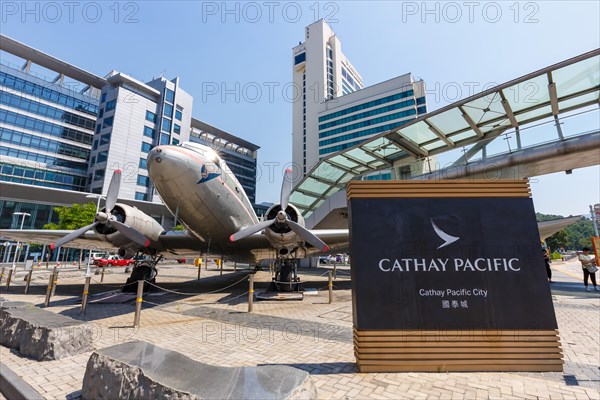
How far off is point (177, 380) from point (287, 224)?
9.35m

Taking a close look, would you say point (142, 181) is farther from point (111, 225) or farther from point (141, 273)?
point (111, 225)

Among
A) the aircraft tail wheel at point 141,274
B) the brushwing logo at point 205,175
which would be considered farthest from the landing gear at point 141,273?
the brushwing logo at point 205,175

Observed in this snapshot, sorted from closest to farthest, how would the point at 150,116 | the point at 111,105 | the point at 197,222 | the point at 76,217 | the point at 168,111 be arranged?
the point at 197,222
the point at 76,217
the point at 111,105
the point at 150,116
the point at 168,111

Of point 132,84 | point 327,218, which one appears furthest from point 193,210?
point 132,84

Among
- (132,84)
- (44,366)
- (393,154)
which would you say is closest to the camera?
(44,366)

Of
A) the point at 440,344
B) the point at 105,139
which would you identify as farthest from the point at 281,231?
the point at 105,139

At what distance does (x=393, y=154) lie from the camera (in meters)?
21.7

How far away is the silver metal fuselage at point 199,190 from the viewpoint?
11180 millimetres

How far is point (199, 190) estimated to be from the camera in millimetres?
12086

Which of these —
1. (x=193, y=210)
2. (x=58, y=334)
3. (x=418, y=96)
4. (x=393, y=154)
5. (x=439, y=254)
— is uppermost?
(x=418, y=96)

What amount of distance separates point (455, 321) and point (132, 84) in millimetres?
77732

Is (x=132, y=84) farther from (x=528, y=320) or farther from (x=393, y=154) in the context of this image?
(x=528, y=320)

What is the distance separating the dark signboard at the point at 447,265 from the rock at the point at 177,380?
5.95ft

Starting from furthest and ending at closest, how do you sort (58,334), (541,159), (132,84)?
(132,84)
(541,159)
(58,334)
